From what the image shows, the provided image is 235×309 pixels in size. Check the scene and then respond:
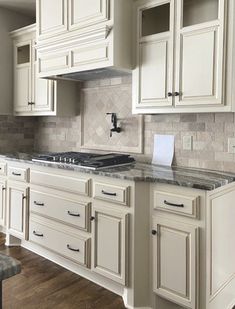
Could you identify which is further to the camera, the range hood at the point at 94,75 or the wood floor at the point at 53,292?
the range hood at the point at 94,75

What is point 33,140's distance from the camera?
159 inches

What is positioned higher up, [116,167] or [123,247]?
[116,167]

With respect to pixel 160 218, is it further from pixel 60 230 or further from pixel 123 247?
pixel 60 230

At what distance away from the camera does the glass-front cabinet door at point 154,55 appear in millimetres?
2277

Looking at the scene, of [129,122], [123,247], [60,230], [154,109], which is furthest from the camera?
[129,122]

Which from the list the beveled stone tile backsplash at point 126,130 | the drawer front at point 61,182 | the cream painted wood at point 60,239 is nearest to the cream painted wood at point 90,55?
the beveled stone tile backsplash at point 126,130

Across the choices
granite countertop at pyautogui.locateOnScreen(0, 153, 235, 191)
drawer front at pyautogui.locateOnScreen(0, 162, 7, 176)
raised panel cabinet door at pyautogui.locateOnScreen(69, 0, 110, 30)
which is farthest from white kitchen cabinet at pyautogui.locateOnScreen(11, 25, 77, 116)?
granite countertop at pyautogui.locateOnScreen(0, 153, 235, 191)

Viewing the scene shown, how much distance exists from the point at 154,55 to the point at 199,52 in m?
0.37

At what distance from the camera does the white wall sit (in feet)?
12.0

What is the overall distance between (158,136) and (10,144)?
6.59 ft

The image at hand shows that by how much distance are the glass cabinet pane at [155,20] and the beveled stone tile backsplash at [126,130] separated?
0.54 metres

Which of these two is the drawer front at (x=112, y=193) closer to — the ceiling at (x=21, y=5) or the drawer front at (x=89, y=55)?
the drawer front at (x=89, y=55)

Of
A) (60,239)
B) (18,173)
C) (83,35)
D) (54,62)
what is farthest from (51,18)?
(60,239)

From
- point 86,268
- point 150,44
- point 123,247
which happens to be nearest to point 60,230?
point 86,268
